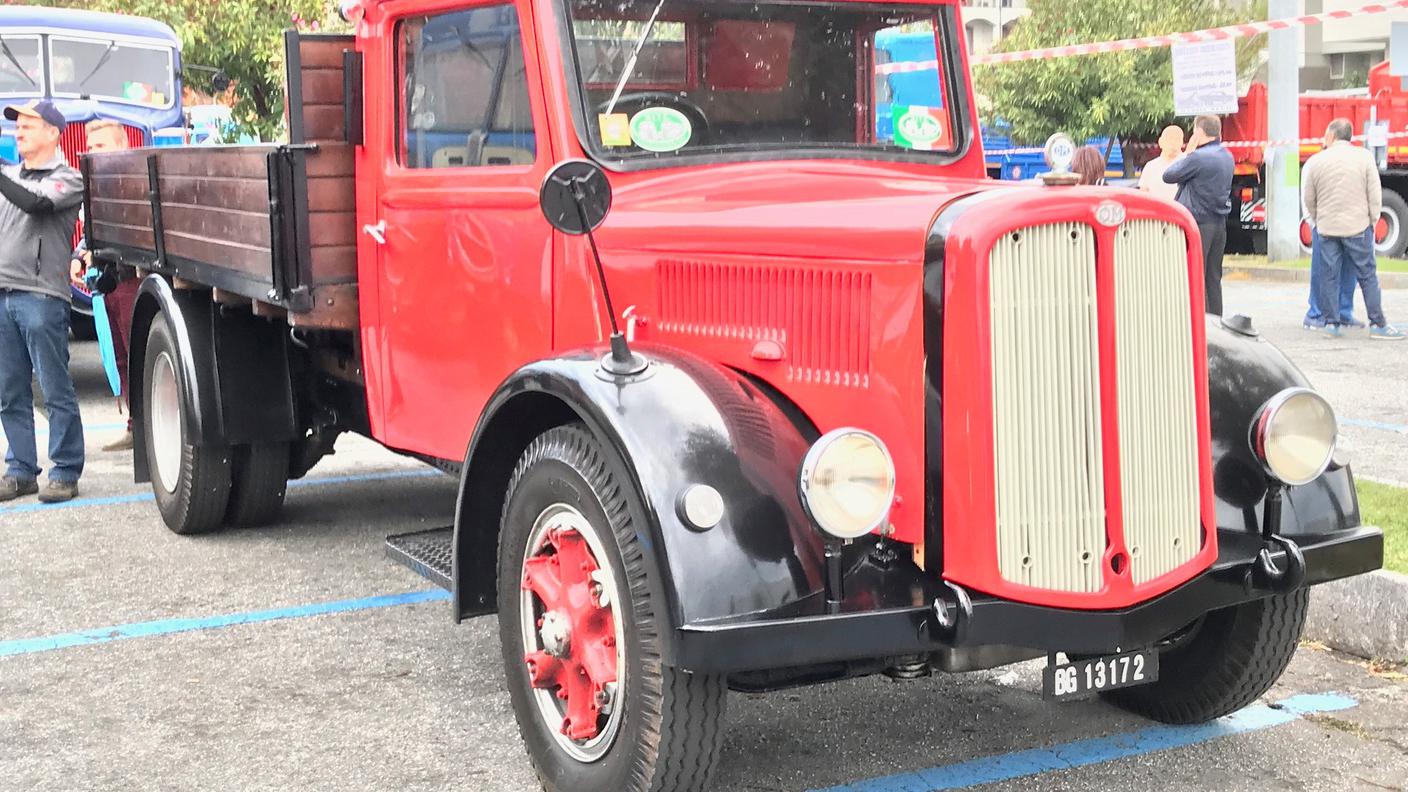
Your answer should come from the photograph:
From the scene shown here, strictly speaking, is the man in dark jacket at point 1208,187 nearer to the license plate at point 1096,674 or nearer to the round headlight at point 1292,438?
the round headlight at point 1292,438

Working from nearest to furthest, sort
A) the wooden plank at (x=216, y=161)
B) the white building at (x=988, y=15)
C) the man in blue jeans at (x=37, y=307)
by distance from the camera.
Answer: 1. the wooden plank at (x=216, y=161)
2. the man in blue jeans at (x=37, y=307)
3. the white building at (x=988, y=15)

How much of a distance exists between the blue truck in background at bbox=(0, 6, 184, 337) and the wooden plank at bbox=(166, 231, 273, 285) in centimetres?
621

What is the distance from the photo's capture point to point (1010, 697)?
14.7 ft

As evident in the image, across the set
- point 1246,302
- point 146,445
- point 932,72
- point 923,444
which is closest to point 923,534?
point 923,444

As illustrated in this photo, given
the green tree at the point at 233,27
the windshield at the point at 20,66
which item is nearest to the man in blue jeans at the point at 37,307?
the windshield at the point at 20,66

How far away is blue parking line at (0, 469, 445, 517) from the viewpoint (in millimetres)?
7047

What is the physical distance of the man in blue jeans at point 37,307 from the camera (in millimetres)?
7020

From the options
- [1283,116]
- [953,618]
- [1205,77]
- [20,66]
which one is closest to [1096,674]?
[953,618]

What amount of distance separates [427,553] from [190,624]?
1.06m

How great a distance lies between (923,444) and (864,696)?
1353mm

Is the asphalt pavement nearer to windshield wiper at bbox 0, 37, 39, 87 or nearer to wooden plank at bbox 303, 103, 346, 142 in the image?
wooden plank at bbox 303, 103, 346, 142

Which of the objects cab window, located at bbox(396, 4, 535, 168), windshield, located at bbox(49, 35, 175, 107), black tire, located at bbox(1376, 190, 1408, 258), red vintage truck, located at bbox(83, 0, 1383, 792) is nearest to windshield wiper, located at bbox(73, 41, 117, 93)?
windshield, located at bbox(49, 35, 175, 107)

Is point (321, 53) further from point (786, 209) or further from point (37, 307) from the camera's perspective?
point (37, 307)

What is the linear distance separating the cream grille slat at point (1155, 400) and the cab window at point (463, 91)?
5.77 feet
